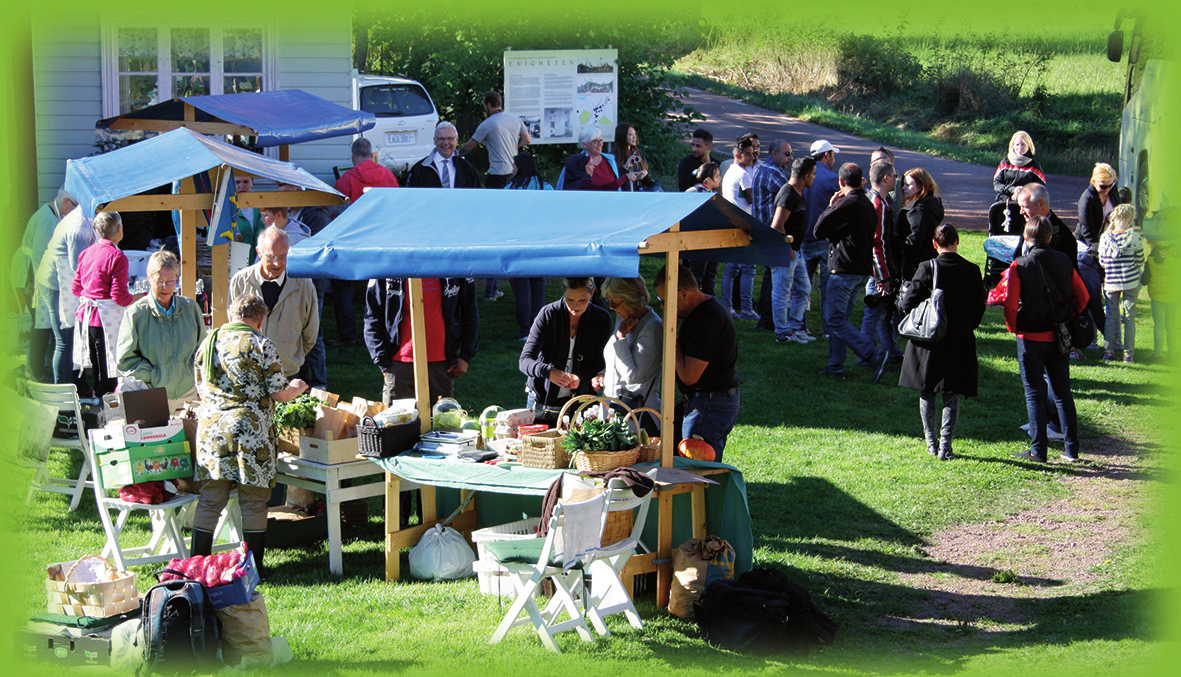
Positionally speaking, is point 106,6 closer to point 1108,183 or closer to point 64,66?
point 64,66

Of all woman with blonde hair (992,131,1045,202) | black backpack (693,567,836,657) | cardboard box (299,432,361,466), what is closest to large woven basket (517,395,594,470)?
black backpack (693,567,836,657)

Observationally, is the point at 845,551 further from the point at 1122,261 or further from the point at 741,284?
the point at 741,284

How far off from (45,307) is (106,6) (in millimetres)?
5357

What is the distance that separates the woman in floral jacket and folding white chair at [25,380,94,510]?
177 centimetres

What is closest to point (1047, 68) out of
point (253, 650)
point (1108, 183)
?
point (1108, 183)

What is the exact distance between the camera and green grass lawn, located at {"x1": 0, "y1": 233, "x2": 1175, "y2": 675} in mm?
5648

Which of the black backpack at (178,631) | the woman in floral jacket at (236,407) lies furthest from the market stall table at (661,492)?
the black backpack at (178,631)

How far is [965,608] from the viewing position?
654cm

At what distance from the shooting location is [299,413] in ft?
22.5

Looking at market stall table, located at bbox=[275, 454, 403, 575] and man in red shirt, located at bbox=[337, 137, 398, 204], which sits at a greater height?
man in red shirt, located at bbox=[337, 137, 398, 204]

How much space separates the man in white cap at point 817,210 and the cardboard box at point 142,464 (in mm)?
7047

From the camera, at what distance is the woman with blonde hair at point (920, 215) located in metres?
10.5

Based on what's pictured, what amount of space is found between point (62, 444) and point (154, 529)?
171 centimetres

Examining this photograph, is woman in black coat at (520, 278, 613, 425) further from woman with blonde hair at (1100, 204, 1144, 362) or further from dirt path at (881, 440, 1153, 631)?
woman with blonde hair at (1100, 204, 1144, 362)
